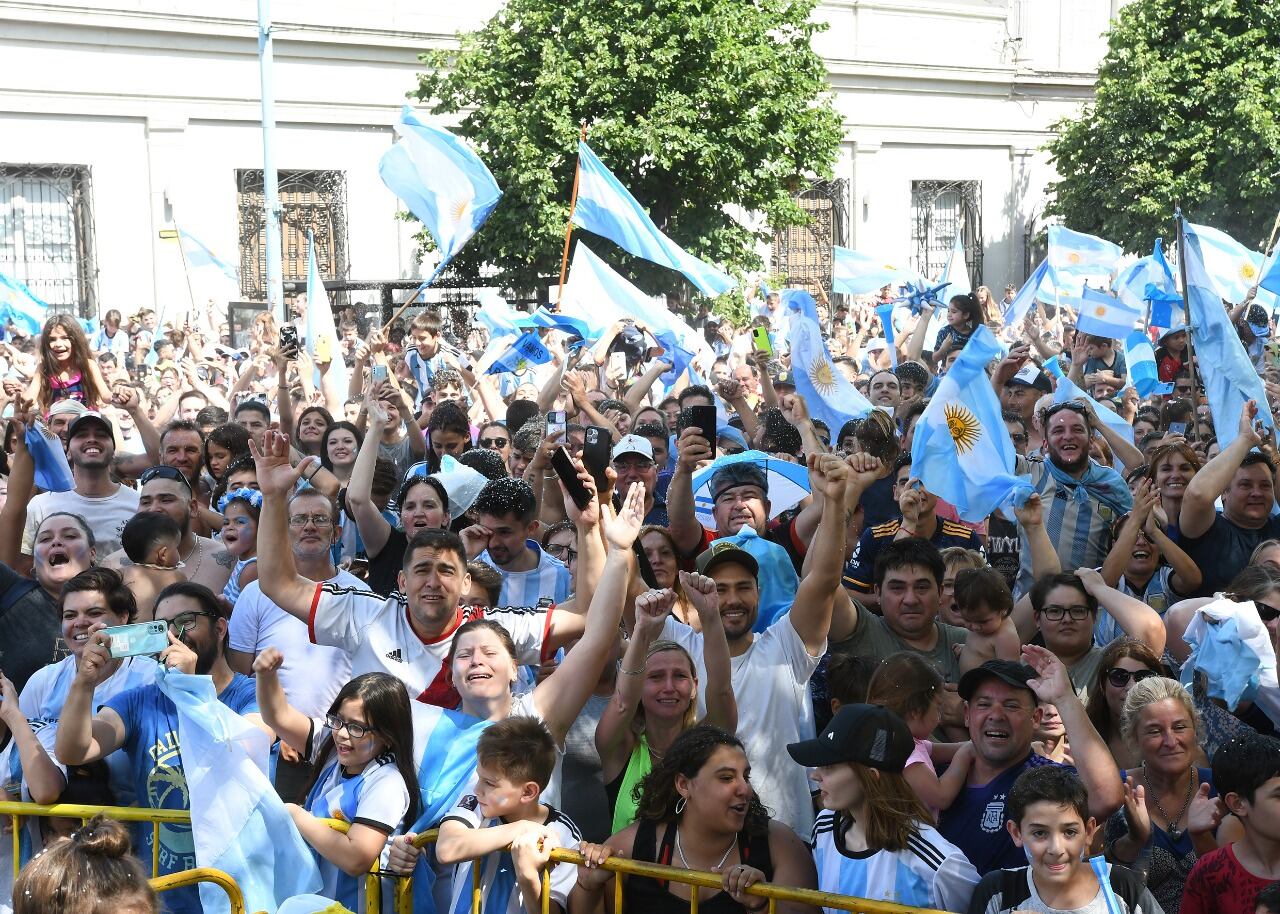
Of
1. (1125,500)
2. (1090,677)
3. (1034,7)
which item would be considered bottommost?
(1090,677)

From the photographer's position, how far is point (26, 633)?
5871 mm

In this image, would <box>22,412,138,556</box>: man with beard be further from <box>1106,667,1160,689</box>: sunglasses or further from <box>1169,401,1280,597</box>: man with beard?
A: <box>1169,401,1280,597</box>: man with beard

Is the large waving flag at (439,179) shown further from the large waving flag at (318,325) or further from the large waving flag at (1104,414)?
the large waving flag at (1104,414)

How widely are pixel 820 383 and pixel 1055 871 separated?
5.78 metres

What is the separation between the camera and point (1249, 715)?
5.20 m

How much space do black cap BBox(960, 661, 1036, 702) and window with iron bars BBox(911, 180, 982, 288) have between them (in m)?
30.1

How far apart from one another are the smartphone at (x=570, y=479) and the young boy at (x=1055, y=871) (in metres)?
1.78

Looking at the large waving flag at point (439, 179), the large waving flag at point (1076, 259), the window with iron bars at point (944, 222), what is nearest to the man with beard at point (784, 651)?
the large waving flag at point (439, 179)

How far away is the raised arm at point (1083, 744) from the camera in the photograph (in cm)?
421

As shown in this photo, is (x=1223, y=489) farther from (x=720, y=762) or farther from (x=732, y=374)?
(x=732, y=374)

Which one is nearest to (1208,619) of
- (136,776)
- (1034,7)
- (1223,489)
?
(1223,489)

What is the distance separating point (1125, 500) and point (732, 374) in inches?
254

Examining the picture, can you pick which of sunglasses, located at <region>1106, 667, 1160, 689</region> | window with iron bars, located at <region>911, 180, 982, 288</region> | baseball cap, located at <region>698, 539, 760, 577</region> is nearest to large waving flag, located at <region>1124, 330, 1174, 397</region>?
sunglasses, located at <region>1106, 667, 1160, 689</region>

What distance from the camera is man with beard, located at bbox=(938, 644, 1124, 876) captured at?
4.25m
